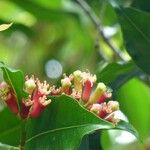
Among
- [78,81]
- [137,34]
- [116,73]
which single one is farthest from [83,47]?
[78,81]

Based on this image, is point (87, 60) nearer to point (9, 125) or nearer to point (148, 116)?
point (148, 116)

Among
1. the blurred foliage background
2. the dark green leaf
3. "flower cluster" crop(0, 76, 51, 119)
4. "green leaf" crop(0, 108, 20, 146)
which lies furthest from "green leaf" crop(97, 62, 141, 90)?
the dark green leaf

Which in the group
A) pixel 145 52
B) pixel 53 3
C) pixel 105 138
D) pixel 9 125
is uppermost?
pixel 145 52

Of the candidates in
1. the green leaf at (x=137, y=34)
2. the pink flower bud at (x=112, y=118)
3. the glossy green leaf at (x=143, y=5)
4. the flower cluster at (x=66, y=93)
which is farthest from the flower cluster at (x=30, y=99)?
the glossy green leaf at (x=143, y=5)

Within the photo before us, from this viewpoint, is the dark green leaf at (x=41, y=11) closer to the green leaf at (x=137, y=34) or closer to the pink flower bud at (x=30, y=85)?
the green leaf at (x=137, y=34)

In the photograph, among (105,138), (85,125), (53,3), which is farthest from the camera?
(53,3)

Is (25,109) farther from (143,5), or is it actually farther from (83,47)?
(83,47)

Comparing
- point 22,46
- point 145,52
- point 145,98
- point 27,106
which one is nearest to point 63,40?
point 22,46

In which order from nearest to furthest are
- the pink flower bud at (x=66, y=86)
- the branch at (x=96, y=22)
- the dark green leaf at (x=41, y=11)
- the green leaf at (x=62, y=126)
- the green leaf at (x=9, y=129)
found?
the green leaf at (x=62, y=126) < the pink flower bud at (x=66, y=86) < the green leaf at (x=9, y=129) < the branch at (x=96, y=22) < the dark green leaf at (x=41, y=11)
